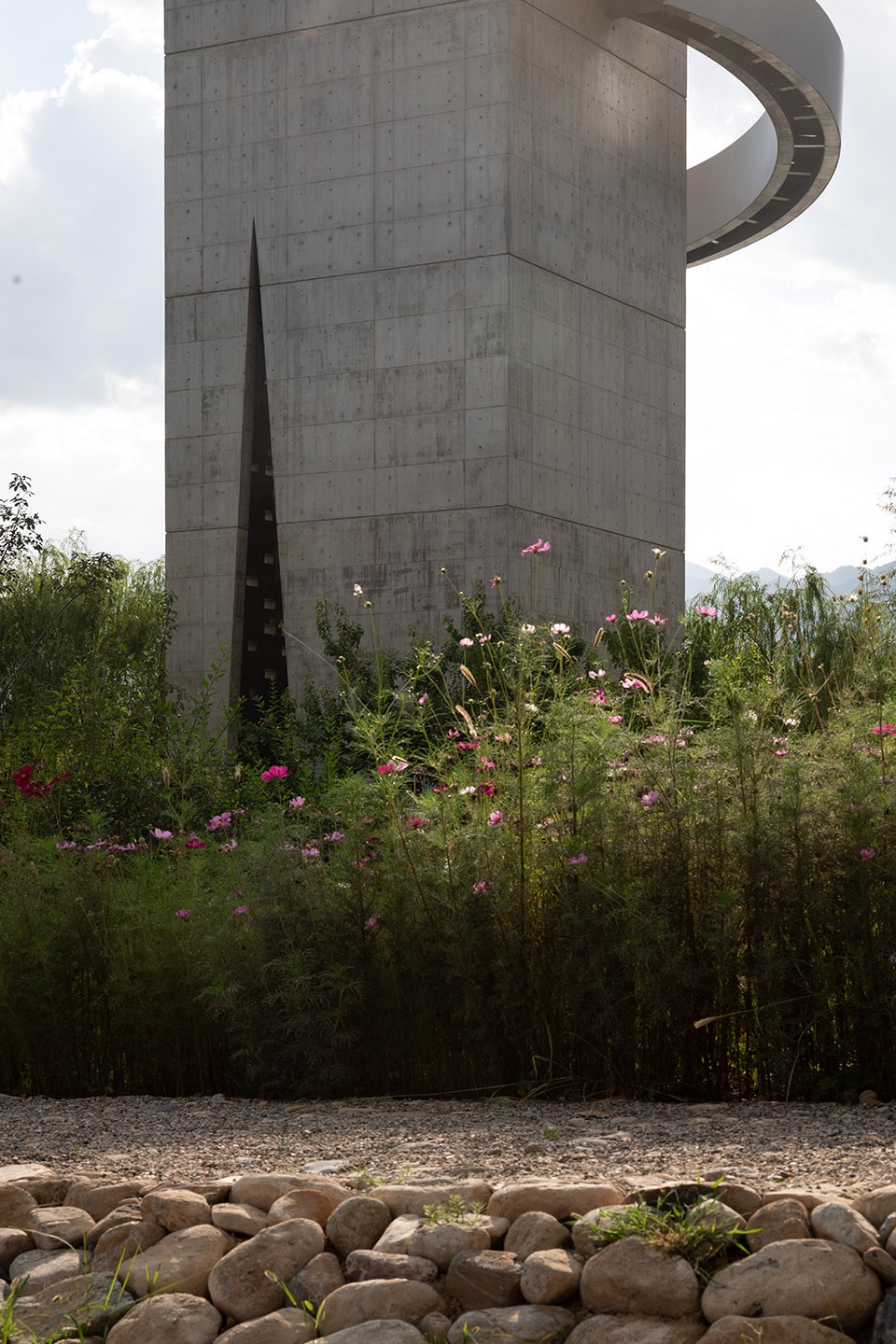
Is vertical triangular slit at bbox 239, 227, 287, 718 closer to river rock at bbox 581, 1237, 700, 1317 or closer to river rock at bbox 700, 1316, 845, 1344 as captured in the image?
river rock at bbox 581, 1237, 700, 1317

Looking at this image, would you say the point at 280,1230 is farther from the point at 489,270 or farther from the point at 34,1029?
the point at 489,270

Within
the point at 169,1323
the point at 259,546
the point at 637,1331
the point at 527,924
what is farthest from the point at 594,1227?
the point at 259,546

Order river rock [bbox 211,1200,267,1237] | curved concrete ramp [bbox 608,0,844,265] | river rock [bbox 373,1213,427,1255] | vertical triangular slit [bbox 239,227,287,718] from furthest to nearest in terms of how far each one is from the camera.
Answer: vertical triangular slit [bbox 239,227,287,718], curved concrete ramp [bbox 608,0,844,265], river rock [bbox 211,1200,267,1237], river rock [bbox 373,1213,427,1255]

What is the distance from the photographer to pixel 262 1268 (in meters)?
A: 3.63

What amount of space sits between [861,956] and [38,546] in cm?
1054

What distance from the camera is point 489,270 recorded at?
18.0 m

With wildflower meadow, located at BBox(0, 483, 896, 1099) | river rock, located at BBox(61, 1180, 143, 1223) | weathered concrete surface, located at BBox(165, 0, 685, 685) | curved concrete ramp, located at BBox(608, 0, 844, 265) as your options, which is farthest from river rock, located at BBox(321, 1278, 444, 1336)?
curved concrete ramp, located at BBox(608, 0, 844, 265)

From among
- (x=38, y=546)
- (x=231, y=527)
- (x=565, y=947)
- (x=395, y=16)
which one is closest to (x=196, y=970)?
(x=565, y=947)

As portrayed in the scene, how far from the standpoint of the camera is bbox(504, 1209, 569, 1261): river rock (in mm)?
3428

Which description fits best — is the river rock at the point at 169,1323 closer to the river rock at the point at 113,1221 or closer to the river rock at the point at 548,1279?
the river rock at the point at 113,1221

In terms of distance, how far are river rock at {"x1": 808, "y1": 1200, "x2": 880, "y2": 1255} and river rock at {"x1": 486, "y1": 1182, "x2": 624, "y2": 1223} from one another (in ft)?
1.52

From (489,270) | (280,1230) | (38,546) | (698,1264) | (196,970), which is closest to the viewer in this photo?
(698,1264)

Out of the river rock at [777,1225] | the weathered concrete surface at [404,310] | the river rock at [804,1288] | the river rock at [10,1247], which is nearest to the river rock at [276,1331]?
the river rock at [10,1247]

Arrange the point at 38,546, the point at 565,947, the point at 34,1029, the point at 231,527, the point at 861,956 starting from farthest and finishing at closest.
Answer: the point at 231,527
the point at 38,546
the point at 34,1029
the point at 565,947
the point at 861,956
